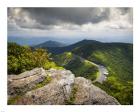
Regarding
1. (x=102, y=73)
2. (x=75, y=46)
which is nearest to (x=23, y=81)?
(x=75, y=46)

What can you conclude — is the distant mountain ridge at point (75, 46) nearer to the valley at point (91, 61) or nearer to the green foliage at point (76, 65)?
the valley at point (91, 61)

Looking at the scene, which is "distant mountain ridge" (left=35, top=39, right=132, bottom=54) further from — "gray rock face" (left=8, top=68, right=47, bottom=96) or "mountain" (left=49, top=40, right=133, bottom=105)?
"gray rock face" (left=8, top=68, right=47, bottom=96)

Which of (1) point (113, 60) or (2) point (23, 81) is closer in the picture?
(2) point (23, 81)

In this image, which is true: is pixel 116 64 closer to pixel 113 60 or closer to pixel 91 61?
pixel 113 60

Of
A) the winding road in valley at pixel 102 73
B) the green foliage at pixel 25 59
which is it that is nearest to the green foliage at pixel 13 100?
the green foliage at pixel 25 59

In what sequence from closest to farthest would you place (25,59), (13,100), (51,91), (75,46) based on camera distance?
1. (51,91)
2. (13,100)
3. (25,59)
4. (75,46)
